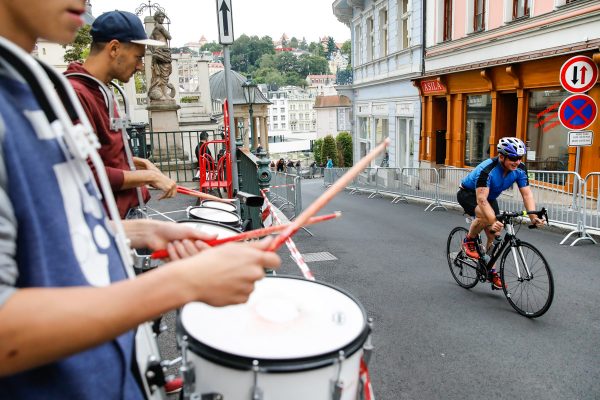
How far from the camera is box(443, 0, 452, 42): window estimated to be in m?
18.5

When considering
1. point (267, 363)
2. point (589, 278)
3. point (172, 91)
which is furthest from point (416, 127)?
point (267, 363)

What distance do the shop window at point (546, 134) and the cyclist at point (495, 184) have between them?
311 inches

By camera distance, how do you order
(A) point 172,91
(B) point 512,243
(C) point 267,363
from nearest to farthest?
(C) point 267,363 < (B) point 512,243 < (A) point 172,91

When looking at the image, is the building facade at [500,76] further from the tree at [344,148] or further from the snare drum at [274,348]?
the tree at [344,148]

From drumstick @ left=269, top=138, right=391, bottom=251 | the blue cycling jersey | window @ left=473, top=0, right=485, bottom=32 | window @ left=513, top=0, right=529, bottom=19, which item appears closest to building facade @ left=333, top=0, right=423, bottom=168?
window @ left=473, top=0, right=485, bottom=32

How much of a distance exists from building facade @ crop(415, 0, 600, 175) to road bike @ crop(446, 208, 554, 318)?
277 inches

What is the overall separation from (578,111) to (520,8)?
616 centimetres

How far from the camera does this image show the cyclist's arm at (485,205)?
5.69m

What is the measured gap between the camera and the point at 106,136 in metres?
2.88

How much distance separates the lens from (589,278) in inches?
269

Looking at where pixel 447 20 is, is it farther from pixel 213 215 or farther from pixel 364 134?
pixel 213 215

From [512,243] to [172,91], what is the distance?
889 centimetres

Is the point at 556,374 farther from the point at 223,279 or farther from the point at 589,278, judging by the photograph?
the point at 223,279

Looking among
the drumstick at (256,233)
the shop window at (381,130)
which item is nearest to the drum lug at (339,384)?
the drumstick at (256,233)
